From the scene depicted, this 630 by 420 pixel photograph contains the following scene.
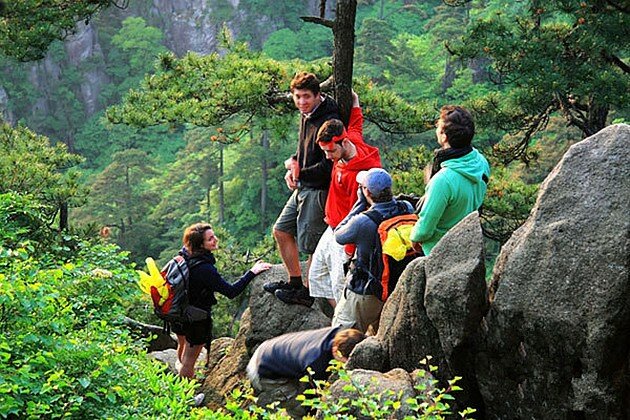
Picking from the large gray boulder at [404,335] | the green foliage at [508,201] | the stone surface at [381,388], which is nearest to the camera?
the stone surface at [381,388]

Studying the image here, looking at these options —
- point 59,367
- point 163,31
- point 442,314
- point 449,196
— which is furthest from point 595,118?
point 163,31

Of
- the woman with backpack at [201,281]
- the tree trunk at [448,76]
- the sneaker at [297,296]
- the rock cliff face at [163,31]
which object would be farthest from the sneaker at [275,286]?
the rock cliff face at [163,31]

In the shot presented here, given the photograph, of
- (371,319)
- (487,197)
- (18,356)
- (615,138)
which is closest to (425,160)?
(487,197)

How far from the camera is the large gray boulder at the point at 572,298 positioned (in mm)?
3170

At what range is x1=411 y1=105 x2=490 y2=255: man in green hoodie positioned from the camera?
13.0 feet

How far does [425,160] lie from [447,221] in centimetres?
322

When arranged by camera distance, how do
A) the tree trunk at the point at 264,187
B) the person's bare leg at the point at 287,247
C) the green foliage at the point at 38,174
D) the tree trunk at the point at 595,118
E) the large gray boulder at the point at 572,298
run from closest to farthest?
the large gray boulder at the point at 572,298 → the person's bare leg at the point at 287,247 → the green foliage at the point at 38,174 → the tree trunk at the point at 595,118 → the tree trunk at the point at 264,187

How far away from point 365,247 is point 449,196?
1.76 ft

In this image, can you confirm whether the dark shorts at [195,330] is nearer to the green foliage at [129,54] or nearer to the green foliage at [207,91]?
the green foliage at [207,91]

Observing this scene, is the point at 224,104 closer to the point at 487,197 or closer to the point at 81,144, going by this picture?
the point at 487,197

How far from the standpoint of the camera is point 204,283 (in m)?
4.97

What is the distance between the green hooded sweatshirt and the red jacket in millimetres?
728

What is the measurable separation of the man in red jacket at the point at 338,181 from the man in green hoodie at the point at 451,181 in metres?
0.69

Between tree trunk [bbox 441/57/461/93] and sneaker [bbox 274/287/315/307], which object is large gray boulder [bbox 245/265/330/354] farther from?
tree trunk [bbox 441/57/461/93]
